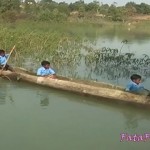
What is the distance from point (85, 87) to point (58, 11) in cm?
3132

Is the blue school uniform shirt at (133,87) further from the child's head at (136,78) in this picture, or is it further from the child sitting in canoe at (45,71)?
the child sitting in canoe at (45,71)

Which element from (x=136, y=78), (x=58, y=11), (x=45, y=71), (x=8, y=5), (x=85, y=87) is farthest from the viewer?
(x=58, y=11)

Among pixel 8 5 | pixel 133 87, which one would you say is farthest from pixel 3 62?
pixel 8 5

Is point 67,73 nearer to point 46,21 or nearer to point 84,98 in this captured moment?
point 84,98

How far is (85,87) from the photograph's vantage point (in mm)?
7723

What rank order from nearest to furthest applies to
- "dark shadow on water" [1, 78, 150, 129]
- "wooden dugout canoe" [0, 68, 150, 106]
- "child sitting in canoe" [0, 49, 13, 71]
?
"dark shadow on water" [1, 78, 150, 129] → "wooden dugout canoe" [0, 68, 150, 106] → "child sitting in canoe" [0, 49, 13, 71]

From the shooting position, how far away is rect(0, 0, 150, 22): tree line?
33.9m

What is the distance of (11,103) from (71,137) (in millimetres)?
2345

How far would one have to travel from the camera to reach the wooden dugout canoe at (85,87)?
7062mm

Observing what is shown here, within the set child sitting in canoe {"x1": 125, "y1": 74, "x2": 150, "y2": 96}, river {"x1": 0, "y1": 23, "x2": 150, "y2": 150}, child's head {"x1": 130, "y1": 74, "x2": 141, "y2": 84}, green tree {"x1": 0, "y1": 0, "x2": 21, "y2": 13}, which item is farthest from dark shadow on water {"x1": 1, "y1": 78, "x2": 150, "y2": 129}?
green tree {"x1": 0, "y1": 0, "x2": 21, "y2": 13}

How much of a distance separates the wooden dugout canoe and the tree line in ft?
73.3

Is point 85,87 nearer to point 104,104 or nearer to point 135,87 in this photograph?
point 104,104

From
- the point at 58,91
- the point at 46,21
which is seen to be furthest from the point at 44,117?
the point at 46,21

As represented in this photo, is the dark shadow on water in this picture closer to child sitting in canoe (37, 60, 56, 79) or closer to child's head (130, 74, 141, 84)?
child sitting in canoe (37, 60, 56, 79)
